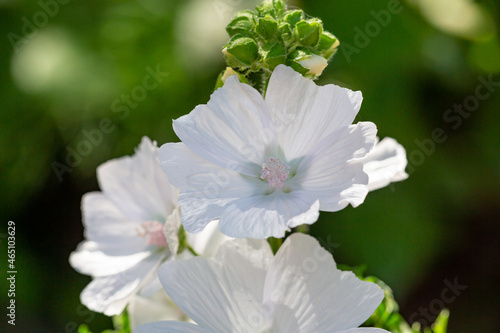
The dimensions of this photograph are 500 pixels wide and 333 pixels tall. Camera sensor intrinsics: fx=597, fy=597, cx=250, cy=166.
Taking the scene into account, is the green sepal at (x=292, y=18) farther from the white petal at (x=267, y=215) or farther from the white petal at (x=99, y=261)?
the white petal at (x=99, y=261)

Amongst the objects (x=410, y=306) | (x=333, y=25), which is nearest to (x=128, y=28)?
(x=333, y=25)

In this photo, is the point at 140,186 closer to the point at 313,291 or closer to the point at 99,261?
the point at 99,261

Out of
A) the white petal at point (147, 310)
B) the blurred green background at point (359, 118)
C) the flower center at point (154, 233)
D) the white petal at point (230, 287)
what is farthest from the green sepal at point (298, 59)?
the blurred green background at point (359, 118)

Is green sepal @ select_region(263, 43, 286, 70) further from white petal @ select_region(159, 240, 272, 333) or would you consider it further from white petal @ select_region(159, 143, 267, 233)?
white petal @ select_region(159, 240, 272, 333)

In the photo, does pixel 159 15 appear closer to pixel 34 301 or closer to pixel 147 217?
pixel 34 301

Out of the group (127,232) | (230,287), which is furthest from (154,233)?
(230,287)

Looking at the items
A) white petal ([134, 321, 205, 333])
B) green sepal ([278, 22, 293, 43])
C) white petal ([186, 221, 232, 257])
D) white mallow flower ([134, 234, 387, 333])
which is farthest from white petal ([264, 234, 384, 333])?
green sepal ([278, 22, 293, 43])
